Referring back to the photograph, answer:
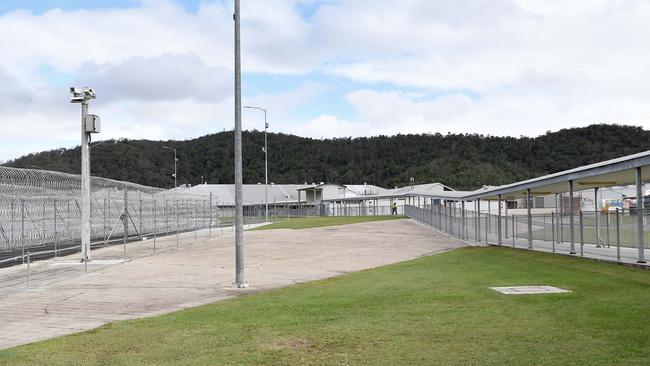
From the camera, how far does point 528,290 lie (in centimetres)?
1295

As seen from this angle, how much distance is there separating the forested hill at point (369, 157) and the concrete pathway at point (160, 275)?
71.5 m

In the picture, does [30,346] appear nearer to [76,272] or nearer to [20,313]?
[20,313]

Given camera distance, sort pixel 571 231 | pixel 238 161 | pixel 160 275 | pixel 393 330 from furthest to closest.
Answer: pixel 571 231
pixel 160 275
pixel 238 161
pixel 393 330

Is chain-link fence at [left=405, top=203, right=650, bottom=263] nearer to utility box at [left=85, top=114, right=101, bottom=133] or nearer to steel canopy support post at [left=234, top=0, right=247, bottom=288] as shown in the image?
steel canopy support post at [left=234, top=0, right=247, bottom=288]

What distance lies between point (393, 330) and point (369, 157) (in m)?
165

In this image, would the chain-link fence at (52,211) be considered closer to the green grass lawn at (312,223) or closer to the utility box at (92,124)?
the utility box at (92,124)

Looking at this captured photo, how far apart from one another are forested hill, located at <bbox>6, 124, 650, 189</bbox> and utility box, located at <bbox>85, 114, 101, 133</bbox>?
72.9 metres

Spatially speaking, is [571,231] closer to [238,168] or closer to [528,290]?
[528,290]

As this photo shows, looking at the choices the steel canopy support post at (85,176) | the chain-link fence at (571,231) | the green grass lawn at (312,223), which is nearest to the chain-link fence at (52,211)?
the steel canopy support post at (85,176)

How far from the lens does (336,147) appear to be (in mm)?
183375

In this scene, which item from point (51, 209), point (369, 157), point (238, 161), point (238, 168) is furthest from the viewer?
point (369, 157)

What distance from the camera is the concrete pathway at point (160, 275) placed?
40.3 ft

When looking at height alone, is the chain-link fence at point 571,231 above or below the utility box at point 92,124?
below

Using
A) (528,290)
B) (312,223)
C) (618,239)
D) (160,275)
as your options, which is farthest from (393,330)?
(312,223)
